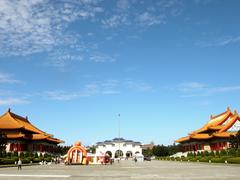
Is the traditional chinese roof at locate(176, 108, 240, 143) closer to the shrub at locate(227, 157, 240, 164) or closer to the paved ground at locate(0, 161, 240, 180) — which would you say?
the shrub at locate(227, 157, 240, 164)

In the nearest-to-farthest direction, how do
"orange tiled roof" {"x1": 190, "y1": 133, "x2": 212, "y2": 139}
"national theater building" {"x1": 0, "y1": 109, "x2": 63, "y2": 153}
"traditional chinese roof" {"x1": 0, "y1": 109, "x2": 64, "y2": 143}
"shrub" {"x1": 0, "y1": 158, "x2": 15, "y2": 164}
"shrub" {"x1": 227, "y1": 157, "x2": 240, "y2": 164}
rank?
"shrub" {"x1": 227, "y1": 157, "x2": 240, "y2": 164} < "shrub" {"x1": 0, "y1": 158, "x2": 15, "y2": 164} < "national theater building" {"x1": 0, "y1": 109, "x2": 63, "y2": 153} < "traditional chinese roof" {"x1": 0, "y1": 109, "x2": 64, "y2": 143} < "orange tiled roof" {"x1": 190, "y1": 133, "x2": 212, "y2": 139}

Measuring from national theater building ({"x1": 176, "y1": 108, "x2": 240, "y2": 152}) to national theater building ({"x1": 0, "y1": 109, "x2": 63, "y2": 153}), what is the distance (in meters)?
34.4

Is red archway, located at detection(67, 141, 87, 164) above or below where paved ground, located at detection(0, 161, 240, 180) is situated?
above

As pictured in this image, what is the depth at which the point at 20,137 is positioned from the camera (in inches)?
2345

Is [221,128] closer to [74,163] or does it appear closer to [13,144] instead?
[74,163]

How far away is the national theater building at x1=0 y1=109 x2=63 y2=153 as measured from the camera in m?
59.9

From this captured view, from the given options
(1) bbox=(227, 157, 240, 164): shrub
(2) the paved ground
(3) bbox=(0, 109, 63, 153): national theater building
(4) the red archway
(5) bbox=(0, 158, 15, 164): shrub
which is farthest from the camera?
(3) bbox=(0, 109, 63, 153): national theater building

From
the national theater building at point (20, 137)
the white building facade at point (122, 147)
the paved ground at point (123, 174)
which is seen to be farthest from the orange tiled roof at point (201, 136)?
the white building facade at point (122, 147)

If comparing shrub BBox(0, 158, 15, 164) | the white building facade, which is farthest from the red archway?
the white building facade

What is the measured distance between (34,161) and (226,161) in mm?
31838

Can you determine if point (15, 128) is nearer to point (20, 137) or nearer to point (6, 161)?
point (20, 137)

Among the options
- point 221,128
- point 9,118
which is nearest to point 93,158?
point 9,118

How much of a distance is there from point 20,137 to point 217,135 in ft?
132

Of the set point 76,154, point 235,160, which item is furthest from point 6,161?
point 235,160
